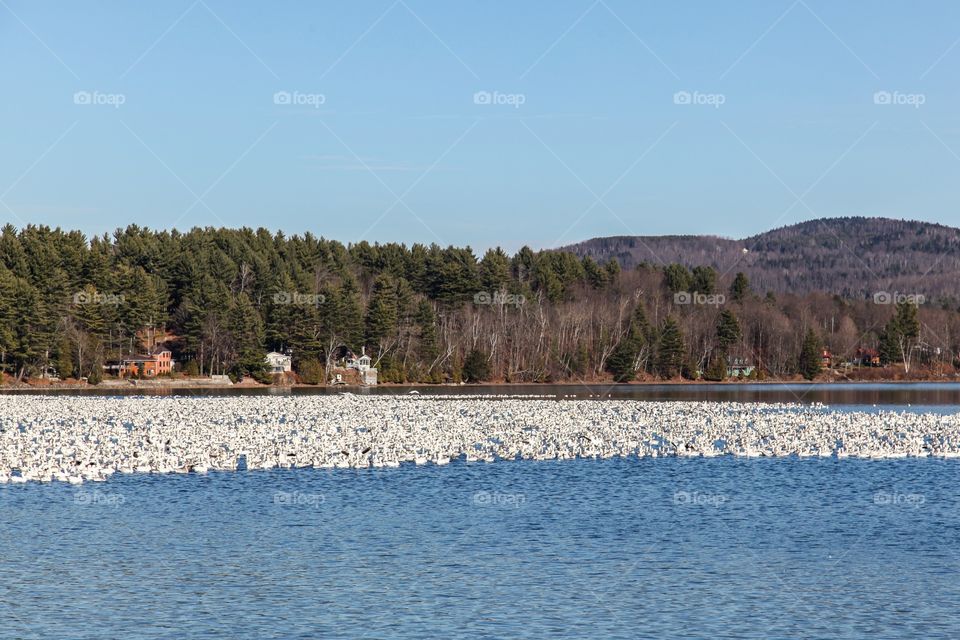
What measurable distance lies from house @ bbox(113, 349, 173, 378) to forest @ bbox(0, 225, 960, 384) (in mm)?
1380

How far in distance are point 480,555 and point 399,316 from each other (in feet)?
288

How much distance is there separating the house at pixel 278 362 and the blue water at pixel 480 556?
222ft

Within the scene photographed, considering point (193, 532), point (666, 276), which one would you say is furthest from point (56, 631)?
point (666, 276)

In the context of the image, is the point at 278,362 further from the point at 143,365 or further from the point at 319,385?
the point at 143,365

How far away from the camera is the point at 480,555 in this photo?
1934 centimetres

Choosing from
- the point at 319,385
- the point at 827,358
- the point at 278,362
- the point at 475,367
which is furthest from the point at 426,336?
the point at 827,358

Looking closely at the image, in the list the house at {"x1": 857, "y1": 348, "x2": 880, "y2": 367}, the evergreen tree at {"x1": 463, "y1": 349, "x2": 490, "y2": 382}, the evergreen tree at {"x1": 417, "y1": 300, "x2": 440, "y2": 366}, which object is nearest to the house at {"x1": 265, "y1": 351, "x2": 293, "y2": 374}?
the evergreen tree at {"x1": 417, "y1": 300, "x2": 440, "y2": 366}

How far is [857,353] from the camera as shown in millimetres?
138000

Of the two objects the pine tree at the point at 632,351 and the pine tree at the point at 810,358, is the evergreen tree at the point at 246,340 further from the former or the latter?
the pine tree at the point at 810,358

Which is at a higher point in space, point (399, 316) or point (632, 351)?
point (399, 316)

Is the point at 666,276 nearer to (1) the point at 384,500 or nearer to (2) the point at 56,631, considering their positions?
(1) the point at 384,500

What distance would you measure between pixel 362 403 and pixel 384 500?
1227 inches

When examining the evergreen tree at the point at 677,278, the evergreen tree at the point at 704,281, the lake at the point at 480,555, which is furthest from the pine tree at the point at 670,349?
the lake at the point at 480,555

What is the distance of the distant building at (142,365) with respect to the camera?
94.1 metres
